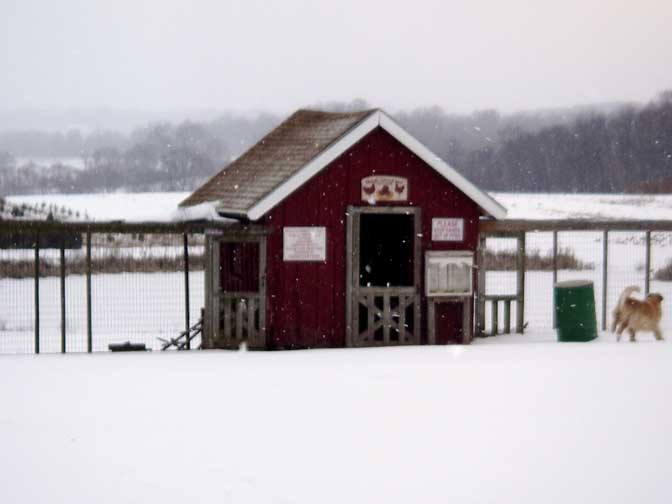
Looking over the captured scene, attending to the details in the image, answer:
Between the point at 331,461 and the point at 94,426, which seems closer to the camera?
the point at 331,461

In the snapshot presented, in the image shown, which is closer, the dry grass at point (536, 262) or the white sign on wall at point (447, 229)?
the white sign on wall at point (447, 229)

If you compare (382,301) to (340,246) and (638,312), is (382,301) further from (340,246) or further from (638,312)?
(638,312)

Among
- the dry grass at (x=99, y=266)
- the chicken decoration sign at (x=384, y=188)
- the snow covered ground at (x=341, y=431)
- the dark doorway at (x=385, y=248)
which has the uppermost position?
the chicken decoration sign at (x=384, y=188)

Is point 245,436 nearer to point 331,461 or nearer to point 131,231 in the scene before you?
point 331,461

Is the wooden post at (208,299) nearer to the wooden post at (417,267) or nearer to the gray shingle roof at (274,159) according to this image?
the gray shingle roof at (274,159)

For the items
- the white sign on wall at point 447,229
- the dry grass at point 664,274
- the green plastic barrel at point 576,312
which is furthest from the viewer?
the dry grass at point 664,274

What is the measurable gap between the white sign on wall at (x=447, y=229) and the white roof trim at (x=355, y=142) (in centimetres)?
53

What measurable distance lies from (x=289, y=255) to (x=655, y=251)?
30.0 m

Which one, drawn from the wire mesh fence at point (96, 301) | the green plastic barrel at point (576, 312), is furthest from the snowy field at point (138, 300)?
the green plastic barrel at point (576, 312)

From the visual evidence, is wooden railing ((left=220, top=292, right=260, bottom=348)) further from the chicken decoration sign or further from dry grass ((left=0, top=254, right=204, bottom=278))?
dry grass ((left=0, top=254, right=204, bottom=278))

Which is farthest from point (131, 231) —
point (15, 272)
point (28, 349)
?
point (15, 272)

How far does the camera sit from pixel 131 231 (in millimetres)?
16750

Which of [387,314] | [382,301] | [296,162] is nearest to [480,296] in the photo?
[382,301]

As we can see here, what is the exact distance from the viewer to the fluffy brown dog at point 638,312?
17.5 metres
